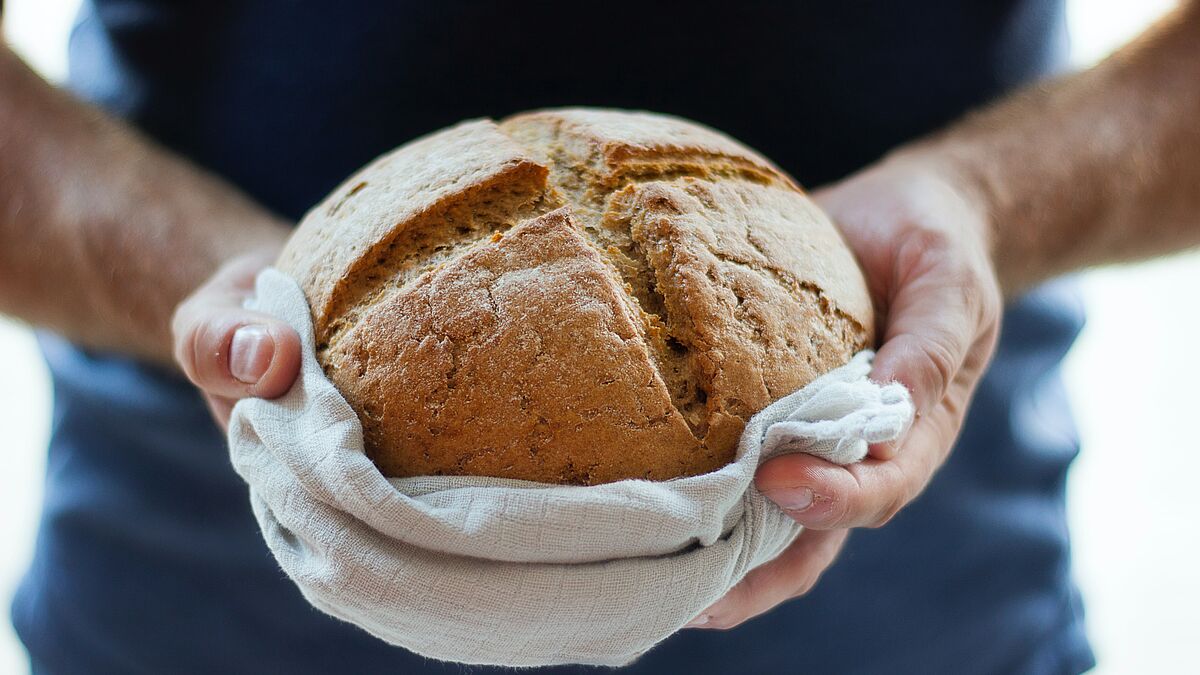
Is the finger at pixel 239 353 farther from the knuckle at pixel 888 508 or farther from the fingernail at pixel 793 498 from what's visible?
the knuckle at pixel 888 508

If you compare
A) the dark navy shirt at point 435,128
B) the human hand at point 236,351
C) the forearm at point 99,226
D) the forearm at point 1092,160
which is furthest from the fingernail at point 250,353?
the forearm at point 1092,160

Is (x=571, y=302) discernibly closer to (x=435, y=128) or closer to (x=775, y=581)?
(x=775, y=581)

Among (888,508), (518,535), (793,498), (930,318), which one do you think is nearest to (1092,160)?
(930,318)

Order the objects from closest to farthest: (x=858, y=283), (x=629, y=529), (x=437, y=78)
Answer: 1. (x=629, y=529)
2. (x=858, y=283)
3. (x=437, y=78)

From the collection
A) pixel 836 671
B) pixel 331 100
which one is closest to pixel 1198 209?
pixel 836 671

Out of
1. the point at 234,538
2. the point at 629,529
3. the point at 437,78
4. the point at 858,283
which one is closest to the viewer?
the point at 629,529

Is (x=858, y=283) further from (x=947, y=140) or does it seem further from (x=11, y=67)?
(x=11, y=67)
